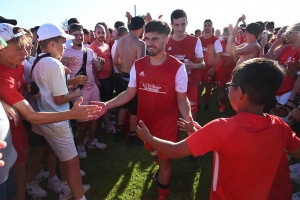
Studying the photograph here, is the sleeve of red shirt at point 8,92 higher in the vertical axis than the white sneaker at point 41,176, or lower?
higher

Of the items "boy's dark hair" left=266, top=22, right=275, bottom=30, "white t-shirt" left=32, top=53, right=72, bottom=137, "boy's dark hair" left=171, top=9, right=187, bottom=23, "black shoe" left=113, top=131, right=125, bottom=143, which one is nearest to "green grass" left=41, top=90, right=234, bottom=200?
"black shoe" left=113, top=131, right=125, bottom=143

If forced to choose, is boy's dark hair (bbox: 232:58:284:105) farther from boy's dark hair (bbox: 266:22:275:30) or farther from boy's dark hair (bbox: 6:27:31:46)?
boy's dark hair (bbox: 266:22:275:30)

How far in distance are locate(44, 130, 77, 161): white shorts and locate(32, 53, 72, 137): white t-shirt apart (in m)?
0.06

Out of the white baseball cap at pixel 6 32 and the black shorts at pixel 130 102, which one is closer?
the white baseball cap at pixel 6 32

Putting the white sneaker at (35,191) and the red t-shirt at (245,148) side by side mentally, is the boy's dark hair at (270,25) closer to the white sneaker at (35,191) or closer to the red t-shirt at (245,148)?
the red t-shirt at (245,148)

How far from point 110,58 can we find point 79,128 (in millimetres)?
2147

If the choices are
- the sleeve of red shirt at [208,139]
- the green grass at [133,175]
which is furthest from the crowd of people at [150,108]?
the green grass at [133,175]

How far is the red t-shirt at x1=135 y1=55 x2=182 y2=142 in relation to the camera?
289 centimetres

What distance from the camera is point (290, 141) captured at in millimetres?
1736

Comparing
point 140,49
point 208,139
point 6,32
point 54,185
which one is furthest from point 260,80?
point 140,49

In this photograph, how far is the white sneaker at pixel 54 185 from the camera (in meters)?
3.48

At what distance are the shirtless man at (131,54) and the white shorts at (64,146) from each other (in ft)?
7.37

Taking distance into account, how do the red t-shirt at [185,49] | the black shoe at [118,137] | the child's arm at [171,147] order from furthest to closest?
the black shoe at [118,137] < the red t-shirt at [185,49] < the child's arm at [171,147]

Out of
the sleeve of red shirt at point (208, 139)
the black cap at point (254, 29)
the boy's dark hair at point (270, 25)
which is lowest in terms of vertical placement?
the sleeve of red shirt at point (208, 139)
